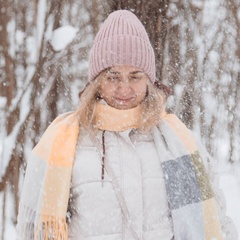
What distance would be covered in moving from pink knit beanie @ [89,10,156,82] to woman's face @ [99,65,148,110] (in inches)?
1.0

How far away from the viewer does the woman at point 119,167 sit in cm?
177

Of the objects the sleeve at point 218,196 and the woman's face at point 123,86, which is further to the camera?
the sleeve at point 218,196

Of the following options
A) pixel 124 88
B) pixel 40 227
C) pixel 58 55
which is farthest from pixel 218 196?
pixel 58 55

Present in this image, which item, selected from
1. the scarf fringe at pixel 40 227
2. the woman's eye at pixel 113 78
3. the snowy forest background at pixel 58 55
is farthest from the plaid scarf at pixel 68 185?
the snowy forest background at pixel 58 55

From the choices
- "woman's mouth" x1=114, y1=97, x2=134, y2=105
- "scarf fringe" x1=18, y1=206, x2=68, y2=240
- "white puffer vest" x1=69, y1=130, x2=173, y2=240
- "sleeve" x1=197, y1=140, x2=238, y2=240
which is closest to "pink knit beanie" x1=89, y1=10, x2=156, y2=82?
"woman's mouth" x1=114, y1=97, x2=134, y2=105

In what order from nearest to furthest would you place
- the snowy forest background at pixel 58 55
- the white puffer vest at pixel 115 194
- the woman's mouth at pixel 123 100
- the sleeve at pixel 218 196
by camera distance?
1. the white puffer vest at pixel 115 194
2. the woman's mouth at pixel 123 100
3. the sleeve at pixel 218 196
4. the snowy forest background at pixel 58 55

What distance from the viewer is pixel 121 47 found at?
1.92 meters

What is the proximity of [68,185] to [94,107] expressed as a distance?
318 mm

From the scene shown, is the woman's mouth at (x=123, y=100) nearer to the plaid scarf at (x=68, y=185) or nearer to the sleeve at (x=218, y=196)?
the plaid scarf at (x=68, y=185)

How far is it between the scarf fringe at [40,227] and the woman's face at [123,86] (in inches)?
18.5

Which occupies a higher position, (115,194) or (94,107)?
(94,107)

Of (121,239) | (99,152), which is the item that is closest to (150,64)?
(99,152)

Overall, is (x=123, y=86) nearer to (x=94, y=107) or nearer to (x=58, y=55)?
(x=94, y=107)

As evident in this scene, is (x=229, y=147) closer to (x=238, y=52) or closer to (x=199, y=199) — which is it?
(x=238, y=52)
